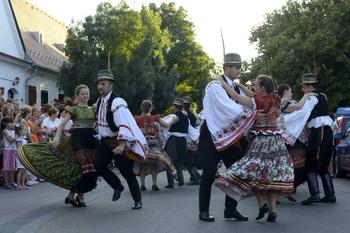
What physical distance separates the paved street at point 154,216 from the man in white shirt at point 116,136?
504mm

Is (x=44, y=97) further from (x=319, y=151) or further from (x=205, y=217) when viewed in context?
(x=205, y=217)

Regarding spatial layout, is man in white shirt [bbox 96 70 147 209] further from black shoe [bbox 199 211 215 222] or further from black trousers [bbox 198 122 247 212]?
black shoe [bbox 199 211 215 222]

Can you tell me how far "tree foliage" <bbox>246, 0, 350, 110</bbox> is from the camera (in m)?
38.9

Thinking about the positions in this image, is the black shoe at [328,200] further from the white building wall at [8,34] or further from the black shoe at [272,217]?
the white building wall at [8,34]

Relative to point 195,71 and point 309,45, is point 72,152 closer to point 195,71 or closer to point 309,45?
point 309,45

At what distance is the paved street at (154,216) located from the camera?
25.2 ft

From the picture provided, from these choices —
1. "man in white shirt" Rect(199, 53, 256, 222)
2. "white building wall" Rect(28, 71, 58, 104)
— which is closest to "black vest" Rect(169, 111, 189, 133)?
"man in white shirt" Rect(199, 53, 256, 222)

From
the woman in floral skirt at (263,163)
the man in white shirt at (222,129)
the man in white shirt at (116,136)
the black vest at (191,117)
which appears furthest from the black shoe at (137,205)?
the black vest at (191,117)

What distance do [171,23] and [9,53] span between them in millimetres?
29689

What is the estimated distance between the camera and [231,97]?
783cm

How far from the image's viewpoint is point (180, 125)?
14.0 meters

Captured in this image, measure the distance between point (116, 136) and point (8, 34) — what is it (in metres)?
27.4

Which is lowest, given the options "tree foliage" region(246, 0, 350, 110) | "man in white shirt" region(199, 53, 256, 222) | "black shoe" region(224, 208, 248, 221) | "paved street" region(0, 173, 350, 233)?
"paved street" region(0, 173, 350, 233)

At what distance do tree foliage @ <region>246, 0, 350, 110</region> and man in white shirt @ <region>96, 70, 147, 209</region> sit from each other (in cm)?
2926
